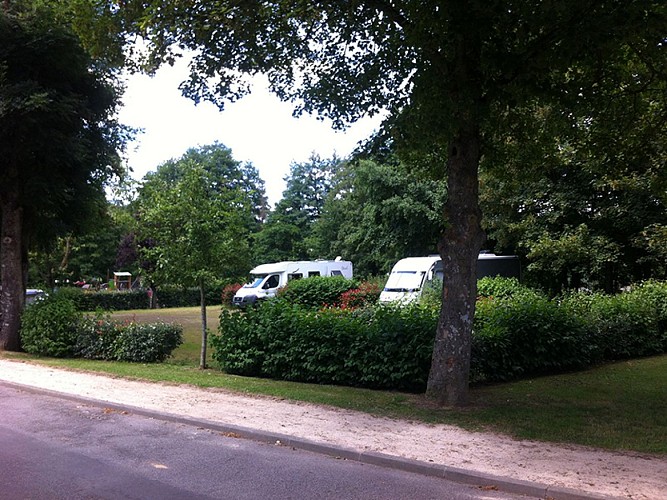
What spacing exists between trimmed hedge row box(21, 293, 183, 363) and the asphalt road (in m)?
6.83

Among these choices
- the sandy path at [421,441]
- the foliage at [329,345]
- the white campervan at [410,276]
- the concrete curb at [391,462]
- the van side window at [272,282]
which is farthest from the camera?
the van side window at [272,282]

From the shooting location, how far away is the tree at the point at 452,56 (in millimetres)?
8523

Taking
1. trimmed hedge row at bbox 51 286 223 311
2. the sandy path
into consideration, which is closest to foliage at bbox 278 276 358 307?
the sandy path

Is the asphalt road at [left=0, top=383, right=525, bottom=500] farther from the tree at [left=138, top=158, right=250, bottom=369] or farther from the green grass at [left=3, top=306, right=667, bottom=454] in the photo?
the tree at [left=138, top=158, right=250, bottom=369]

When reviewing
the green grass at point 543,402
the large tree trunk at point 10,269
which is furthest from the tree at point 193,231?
the large tree trunk at point 10,269

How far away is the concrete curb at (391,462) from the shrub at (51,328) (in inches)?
330

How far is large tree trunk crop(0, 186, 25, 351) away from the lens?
58.1ft

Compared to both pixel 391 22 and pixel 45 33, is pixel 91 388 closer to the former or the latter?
pixel 391 22

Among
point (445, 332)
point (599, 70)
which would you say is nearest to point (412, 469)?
point (445, 332)

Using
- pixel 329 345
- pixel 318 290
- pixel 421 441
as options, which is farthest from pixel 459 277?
pixel 318 290

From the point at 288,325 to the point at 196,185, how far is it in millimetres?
4063

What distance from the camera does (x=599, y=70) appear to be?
9570mm

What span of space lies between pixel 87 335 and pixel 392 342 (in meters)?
9.73

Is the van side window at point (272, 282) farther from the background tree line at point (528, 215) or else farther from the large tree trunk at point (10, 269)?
the large tree trunk at point (10, 269)
